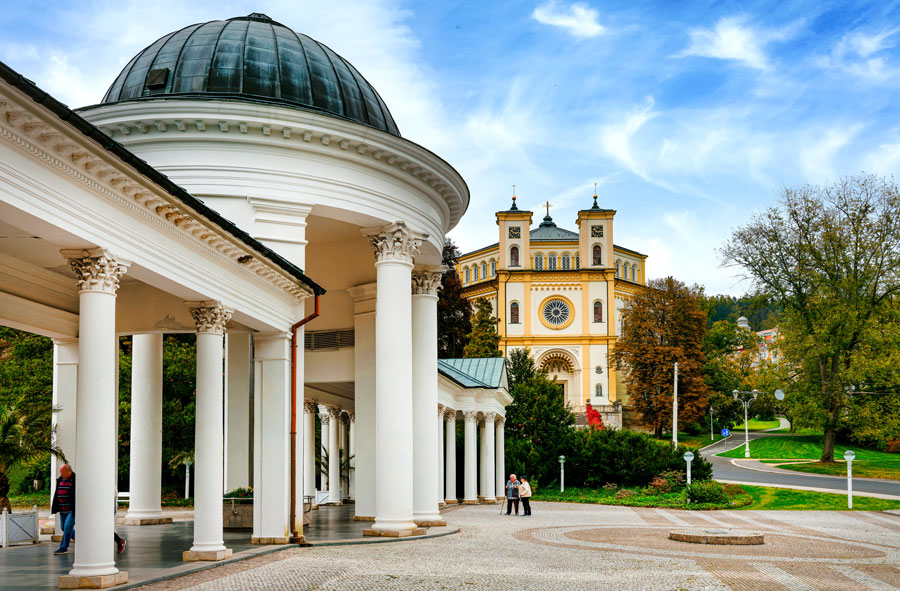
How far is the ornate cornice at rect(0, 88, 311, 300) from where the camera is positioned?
10727 mm

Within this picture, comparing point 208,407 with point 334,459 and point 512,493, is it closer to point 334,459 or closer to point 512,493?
point 512,493

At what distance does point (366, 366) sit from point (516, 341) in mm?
74457

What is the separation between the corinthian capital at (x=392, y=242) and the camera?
2358 cm

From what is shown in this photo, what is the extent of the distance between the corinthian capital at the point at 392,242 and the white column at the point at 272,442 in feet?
14.4

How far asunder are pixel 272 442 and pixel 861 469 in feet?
151

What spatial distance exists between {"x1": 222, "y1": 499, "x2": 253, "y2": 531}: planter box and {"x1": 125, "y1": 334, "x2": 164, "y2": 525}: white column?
3.05m

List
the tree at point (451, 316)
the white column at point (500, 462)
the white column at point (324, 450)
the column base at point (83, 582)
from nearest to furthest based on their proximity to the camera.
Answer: the column base at point (83, 582) < the white column at point (324, 450) < the white column at point (500, 462) < the tree at point (451, 316)

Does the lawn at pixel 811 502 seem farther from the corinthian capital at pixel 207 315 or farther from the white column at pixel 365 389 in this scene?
the corinthian capital at pixel 207 315

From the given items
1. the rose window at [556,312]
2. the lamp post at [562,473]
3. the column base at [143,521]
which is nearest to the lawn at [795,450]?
the rose window at [556,312]

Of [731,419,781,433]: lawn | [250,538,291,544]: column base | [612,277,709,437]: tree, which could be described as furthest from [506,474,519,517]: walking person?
[731,419,781,433]: lawn

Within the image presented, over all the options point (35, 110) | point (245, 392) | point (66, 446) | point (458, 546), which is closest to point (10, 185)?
point (35, 110)

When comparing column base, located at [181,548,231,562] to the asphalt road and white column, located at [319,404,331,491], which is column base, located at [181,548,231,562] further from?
the asphalt road

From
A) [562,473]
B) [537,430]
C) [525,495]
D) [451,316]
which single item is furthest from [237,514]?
[451,316]

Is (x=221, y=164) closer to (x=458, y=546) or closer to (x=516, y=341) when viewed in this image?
(x=458, y=546)
